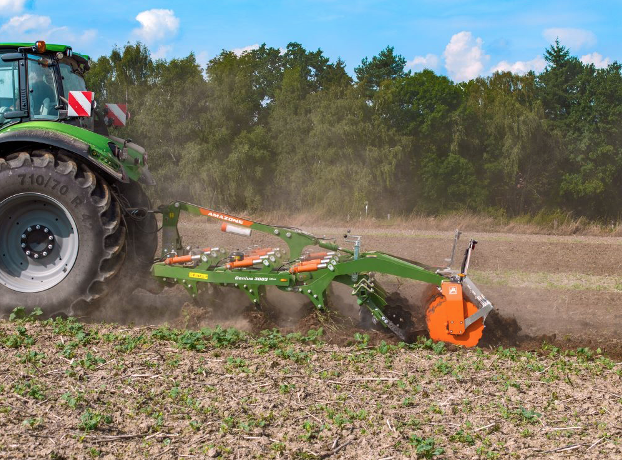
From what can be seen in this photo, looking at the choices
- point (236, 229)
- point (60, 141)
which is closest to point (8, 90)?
point (60, 141)

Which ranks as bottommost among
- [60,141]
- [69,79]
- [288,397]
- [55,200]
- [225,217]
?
[288,397]

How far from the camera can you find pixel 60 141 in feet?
20.2

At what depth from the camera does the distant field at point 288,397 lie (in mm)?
3670

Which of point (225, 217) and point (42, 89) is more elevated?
point (42, 89)

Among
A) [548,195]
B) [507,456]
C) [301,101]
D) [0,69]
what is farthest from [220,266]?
[548,195]

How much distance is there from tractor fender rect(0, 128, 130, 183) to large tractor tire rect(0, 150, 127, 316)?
131 mm

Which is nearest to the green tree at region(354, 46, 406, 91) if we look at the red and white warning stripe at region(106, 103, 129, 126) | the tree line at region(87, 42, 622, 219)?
the tree line at region(87, 42, 622, 219)

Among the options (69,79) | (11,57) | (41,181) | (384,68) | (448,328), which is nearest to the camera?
(448,328)

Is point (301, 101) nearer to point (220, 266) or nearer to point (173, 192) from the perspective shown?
point (173, 192)

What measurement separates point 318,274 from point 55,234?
2544 mm

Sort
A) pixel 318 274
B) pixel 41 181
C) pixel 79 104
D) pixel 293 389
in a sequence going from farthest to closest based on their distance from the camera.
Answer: pixel 79 104, pixel 318 274, pixel 41 181, pixel 293 389

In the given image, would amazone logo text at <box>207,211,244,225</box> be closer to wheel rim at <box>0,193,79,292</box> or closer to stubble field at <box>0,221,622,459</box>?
stubble field at <box>0,221,622,459</box>

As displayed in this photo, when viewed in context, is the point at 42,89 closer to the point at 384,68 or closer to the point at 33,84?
the point at 33,84

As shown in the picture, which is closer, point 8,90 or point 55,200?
point 55,200
